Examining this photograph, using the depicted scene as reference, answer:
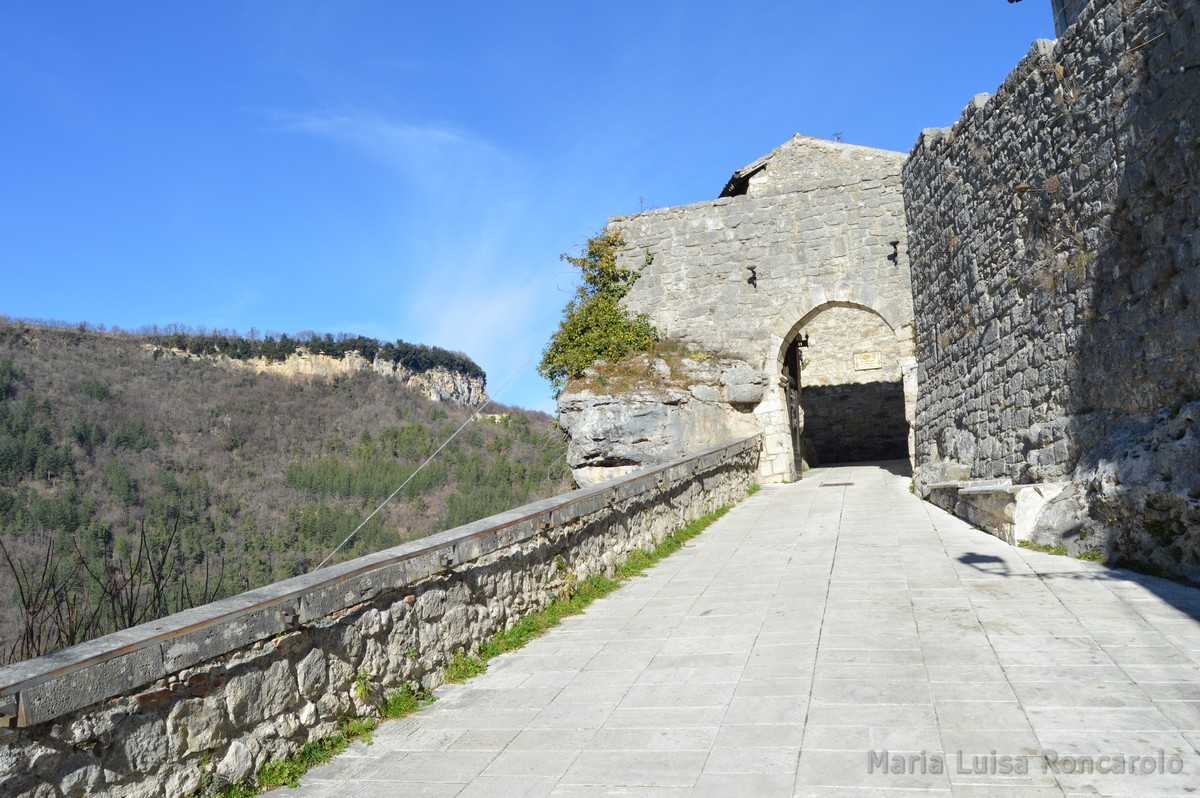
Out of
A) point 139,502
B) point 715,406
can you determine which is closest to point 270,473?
point 139,502

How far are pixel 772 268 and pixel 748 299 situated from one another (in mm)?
702

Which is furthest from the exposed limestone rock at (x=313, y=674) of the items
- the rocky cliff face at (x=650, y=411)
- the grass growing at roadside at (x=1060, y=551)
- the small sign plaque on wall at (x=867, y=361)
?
the small sign plaque on wall at (x=867, y=361)

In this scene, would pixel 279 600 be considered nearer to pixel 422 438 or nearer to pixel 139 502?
pixel 139 502

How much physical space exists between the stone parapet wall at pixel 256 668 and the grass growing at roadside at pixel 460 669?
0.05 meters

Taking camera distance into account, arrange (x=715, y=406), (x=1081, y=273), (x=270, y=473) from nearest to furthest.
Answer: (x=1081, y=273) < (x=715, y=406) < (x=270, y=473)

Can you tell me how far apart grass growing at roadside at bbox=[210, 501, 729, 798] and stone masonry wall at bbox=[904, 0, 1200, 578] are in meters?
3.70

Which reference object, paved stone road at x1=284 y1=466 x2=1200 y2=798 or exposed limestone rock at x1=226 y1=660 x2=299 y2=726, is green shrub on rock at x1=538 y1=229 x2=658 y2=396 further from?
exposed limestone rock at x1=226 y1=660 x2=299 y2=726

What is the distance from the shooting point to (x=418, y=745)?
3.55m

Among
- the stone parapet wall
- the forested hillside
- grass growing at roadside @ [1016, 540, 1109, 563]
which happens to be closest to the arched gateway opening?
the forested hillside

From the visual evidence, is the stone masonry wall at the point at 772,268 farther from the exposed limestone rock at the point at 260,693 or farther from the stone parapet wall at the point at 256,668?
the exposed limestone rock at the point at 260,693

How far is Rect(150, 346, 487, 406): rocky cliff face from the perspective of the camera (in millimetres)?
54156

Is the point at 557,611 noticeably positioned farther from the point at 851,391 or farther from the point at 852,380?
the point at 852,380

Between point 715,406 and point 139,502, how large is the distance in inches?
909

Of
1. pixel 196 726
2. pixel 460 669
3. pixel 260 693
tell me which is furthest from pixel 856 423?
pixel 196 726
